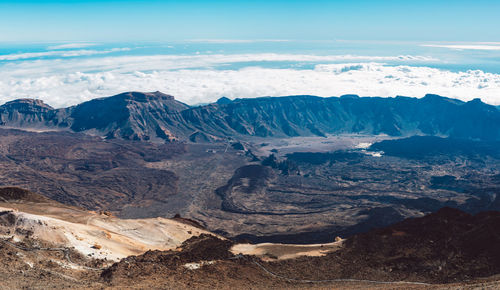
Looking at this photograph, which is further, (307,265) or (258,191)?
(258,191)

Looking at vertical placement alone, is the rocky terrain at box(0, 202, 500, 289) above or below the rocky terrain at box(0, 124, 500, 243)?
above

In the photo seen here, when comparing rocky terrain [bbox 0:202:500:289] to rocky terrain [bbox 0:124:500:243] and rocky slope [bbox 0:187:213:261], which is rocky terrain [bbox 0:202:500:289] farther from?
rocky terrain [bbox 0:124:500:243]

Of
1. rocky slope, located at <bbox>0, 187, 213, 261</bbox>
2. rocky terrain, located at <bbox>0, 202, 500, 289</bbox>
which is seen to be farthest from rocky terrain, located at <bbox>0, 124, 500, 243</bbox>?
rocky terrain, located at <bbox>0, 202, 500, 289</bbox>

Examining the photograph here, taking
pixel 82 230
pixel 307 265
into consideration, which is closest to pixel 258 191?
pixel 307 265

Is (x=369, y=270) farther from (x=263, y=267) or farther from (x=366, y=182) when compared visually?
(x=366, y=182)

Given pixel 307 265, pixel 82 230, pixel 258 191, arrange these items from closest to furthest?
pixel 307 265 < pixel 82 230 < pixel 258 191

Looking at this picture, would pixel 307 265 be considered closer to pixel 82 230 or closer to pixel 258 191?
pixel 82 230

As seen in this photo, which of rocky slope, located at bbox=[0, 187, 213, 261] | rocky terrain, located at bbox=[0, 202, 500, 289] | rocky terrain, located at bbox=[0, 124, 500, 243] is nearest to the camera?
rocky terrain, located at bbox=[0, 202, 500, 289]

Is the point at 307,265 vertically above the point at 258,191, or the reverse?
the point at 307,265

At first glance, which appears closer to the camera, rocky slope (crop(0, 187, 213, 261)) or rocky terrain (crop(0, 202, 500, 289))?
rocky terrain (crop(0, 202, 500, 289))

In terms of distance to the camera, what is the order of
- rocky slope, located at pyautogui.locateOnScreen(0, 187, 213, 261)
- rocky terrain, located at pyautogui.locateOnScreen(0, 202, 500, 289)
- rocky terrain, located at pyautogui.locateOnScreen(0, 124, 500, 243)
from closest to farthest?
1. rocky terrain, located at pyautogui.locateOnScreen(0, 202, 500, 289)
2. rocky slope, located at pyautogui.locateOnScreen(0, 187, 213, 261)
3. rocky terrain, located at pyautogui.locateOnScreen(0, 124, 500, 243)

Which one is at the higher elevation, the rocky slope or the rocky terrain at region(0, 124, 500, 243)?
the rocky slope

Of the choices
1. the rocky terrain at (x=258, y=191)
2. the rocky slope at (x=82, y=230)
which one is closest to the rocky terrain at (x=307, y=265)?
the rocky slope at (x=82, y=230)

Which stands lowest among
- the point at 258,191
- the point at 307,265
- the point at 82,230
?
the point at 258,191
